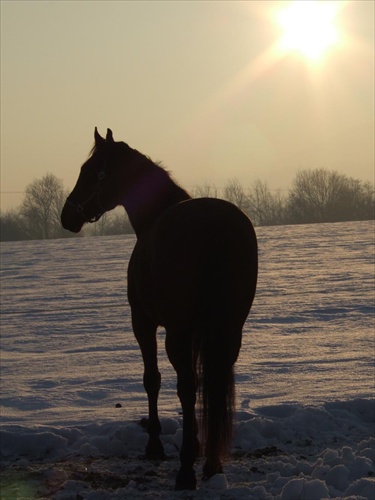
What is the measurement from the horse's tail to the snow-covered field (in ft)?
1.00

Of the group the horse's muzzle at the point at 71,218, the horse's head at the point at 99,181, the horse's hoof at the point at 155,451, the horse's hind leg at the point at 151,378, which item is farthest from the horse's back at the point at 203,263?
the horse's muzzle at the point at 71,218

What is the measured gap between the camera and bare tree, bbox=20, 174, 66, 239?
207 feet

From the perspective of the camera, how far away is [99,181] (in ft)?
19.4

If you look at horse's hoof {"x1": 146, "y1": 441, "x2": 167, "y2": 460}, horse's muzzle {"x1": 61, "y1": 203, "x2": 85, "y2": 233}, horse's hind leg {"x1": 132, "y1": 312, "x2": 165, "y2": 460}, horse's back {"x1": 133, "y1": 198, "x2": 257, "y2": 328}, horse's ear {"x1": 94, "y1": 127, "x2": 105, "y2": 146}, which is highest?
horse's ear {"x1": 94, "y1": 127, "x2": 105, "y2": 146}

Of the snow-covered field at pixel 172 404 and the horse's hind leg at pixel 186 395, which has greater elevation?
the horse's hind leg at pixel 186 395

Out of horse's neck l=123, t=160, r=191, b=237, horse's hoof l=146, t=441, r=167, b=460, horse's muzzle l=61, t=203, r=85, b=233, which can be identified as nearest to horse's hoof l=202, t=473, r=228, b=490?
horse's hoof l=146, t=441, r=167, b=460

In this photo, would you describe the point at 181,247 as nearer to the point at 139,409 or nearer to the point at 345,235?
the point at 139,409

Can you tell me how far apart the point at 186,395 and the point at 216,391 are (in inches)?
9.2

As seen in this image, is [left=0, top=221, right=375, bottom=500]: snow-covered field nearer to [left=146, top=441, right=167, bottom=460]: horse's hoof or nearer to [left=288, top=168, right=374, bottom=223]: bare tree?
[left=146, top=441, right=167, bottom=460]: horse's hoof

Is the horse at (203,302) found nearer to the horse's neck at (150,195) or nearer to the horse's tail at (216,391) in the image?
the horse's tail at (216,391)

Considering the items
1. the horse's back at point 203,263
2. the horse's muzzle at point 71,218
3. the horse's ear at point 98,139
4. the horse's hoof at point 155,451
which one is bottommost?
the horse's hoof at point 155,451

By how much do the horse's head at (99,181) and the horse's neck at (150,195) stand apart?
0.15m

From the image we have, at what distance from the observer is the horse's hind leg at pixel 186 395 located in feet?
15.4

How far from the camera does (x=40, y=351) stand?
34.3 ft
